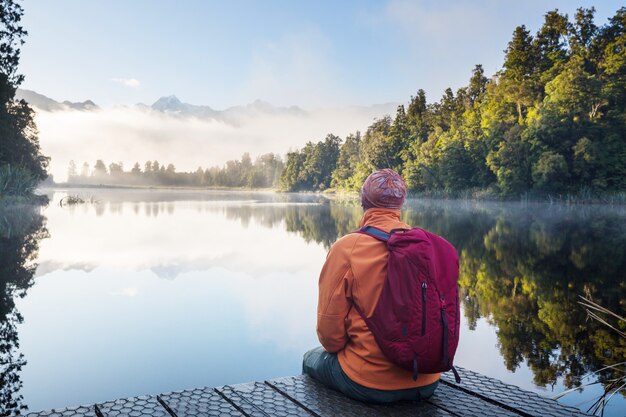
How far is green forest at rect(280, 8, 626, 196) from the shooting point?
122 feet

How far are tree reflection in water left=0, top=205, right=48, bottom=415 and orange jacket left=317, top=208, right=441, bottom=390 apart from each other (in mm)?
2690

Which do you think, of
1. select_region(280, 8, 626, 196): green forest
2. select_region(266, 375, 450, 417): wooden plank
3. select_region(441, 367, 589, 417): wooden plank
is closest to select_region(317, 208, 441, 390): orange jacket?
select_region(266, 375, 450, 417): wooden plank

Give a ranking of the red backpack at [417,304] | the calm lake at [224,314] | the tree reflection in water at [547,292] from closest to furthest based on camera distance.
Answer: the red backpack at [417,304]
the calm lake at [224,314]
the tree reflection in water at [547,292]

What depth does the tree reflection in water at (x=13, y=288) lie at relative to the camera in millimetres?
4090

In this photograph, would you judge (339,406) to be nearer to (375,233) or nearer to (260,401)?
(260,401)

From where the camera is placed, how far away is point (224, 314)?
707 cm

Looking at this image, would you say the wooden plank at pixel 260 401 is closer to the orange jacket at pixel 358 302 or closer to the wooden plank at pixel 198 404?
the wooden plank at pixel 198 404

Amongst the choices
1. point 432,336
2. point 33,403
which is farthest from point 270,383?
point 33,403

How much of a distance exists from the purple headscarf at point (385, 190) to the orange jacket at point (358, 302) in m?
0.04

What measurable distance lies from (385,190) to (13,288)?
25.2 feet

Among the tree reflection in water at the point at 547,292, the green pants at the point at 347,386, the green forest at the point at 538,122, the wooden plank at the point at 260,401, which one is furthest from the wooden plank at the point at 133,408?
the green forest at the point at 538,122

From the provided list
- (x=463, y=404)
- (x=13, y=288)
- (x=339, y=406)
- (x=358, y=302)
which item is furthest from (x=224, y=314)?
(x=358, y=302)

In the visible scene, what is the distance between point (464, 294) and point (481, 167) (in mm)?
41950

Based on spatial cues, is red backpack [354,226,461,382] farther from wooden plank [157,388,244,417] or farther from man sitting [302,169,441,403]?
wooden plank [157,388,244,417]
